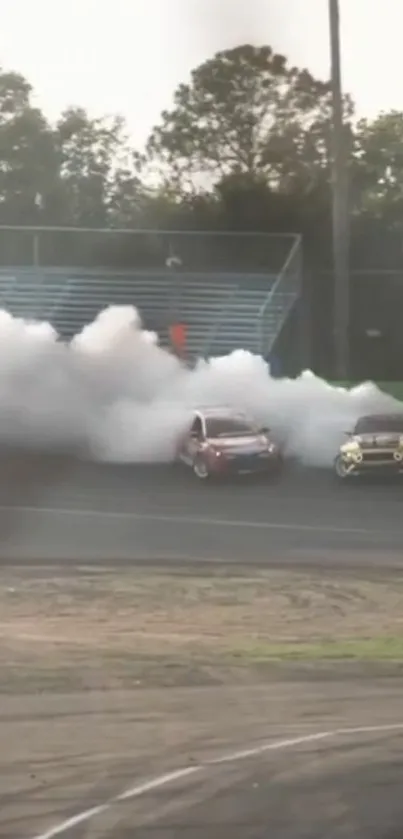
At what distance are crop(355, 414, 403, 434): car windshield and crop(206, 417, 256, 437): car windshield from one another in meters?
0.26

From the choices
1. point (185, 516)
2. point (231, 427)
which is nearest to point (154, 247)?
point (231, 427)

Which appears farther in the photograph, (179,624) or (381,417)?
(381,417)

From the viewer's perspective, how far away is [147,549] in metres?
3.70

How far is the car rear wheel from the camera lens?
381cm

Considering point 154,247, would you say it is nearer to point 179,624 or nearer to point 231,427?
point 231,427

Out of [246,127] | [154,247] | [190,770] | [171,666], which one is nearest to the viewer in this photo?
[190,770]

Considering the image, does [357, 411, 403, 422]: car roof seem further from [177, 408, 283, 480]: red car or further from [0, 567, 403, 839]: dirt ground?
[0, 567, 403, 839]: dirt ground

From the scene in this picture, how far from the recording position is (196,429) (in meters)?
3.80

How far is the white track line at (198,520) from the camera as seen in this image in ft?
12.2

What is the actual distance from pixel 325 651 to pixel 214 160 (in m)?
1.14

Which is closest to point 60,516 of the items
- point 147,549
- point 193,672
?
point 147,549

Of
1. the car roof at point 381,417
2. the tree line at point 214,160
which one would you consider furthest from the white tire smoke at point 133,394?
the tree line at point 214,160

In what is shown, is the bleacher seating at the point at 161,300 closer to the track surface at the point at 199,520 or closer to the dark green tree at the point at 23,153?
the dark green tree at the point at 23,153

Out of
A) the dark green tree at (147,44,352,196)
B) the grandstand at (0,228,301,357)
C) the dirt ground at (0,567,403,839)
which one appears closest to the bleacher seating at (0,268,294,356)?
the grandstand at (0,228,301,357)
